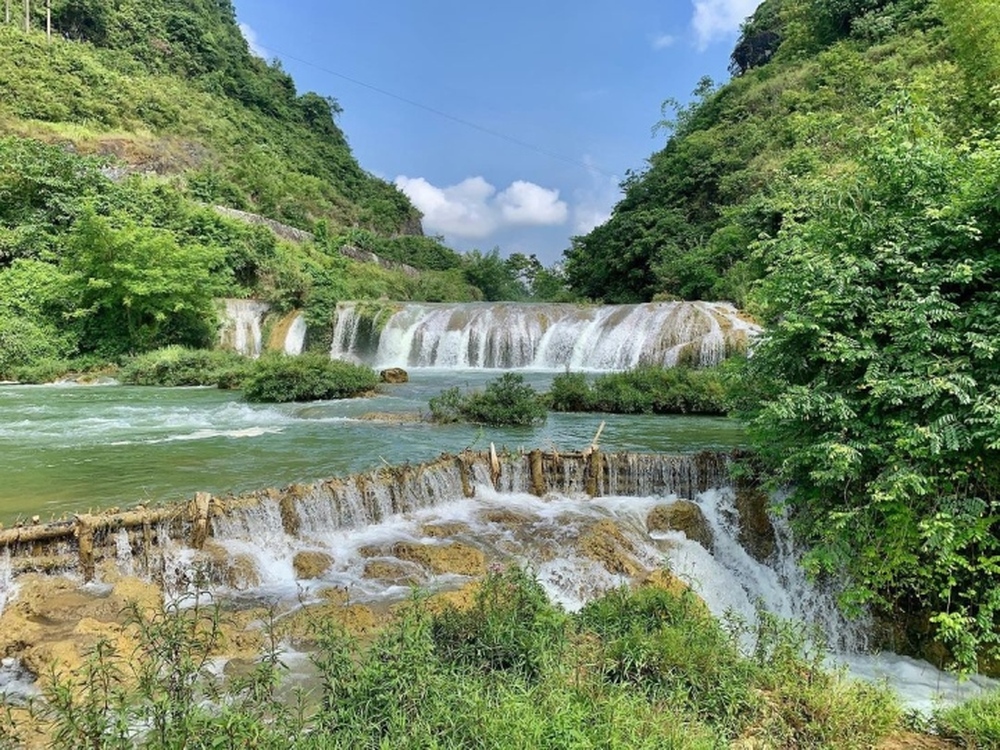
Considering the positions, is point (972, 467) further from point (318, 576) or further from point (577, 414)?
→ point (577, 414)

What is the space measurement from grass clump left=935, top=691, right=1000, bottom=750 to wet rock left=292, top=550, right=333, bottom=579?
16.4 feet

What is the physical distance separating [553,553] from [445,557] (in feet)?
3.68

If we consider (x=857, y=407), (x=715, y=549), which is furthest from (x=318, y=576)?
(x=857, y=407)

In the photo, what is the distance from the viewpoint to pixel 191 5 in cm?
5250

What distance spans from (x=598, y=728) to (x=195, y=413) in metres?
12.6

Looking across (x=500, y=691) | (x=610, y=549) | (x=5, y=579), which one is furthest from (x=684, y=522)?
(x=5, y=579)

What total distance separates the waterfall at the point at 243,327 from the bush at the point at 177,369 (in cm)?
403

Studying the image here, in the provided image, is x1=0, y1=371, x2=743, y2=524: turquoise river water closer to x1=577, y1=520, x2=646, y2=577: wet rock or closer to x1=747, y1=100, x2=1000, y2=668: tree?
x1=577, y1=520, x2=646, y2=577: wet rock

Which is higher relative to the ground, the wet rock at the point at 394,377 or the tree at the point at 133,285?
the tree at the point at 133,285

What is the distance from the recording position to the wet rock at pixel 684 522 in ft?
23.5

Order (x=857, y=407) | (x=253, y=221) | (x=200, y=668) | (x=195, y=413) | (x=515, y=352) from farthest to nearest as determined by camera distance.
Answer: (x=253, y=221) → (x=515, y=352) → (x=195, y=413) → (x=857, y=407) → (x=200, y=668)

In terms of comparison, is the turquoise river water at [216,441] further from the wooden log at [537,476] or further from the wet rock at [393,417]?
the wooden log at [537,476]

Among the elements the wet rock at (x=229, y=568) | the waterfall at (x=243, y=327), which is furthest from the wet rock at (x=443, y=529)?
the waterfall at (x=243, y=327)

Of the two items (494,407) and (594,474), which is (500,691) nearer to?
(594,474)
